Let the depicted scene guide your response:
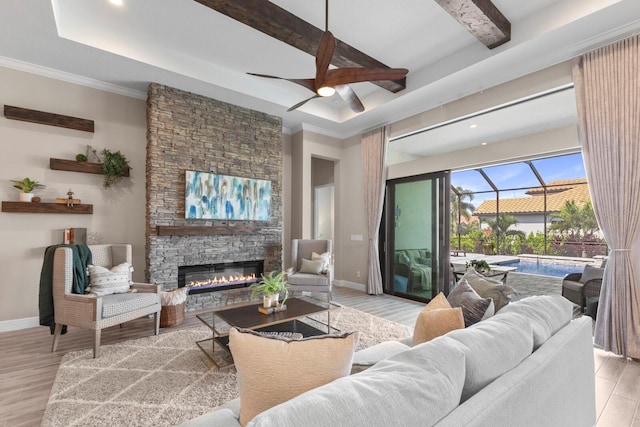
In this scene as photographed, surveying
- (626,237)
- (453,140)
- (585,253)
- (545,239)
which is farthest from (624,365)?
(545,239)

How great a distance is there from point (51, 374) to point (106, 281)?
0.96 metres

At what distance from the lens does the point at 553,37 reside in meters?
2.98

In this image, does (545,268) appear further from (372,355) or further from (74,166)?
(74,166)

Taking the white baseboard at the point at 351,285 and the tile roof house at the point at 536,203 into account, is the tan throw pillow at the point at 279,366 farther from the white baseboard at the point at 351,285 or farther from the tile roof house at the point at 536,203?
the tile roof house at the point at 536,203

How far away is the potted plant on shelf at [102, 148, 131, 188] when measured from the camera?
398 cm

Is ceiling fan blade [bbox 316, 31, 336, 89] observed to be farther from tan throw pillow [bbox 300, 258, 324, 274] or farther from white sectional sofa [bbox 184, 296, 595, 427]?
tan throw pillow [bbox 300, 258, 324, 274]

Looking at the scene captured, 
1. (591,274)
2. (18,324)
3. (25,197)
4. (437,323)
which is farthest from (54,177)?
(591,274)

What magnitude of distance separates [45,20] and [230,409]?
394 cm

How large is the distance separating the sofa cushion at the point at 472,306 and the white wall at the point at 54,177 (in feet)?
14.0

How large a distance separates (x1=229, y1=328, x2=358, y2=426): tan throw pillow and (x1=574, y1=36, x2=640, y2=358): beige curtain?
331cm

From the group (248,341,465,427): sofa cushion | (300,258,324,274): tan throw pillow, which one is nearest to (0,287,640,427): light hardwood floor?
(300,258,324,274): tan throw pillow

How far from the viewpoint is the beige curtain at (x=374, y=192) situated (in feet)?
17.6

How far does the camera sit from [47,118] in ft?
12.1

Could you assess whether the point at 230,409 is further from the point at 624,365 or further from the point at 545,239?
the point at 545,239
